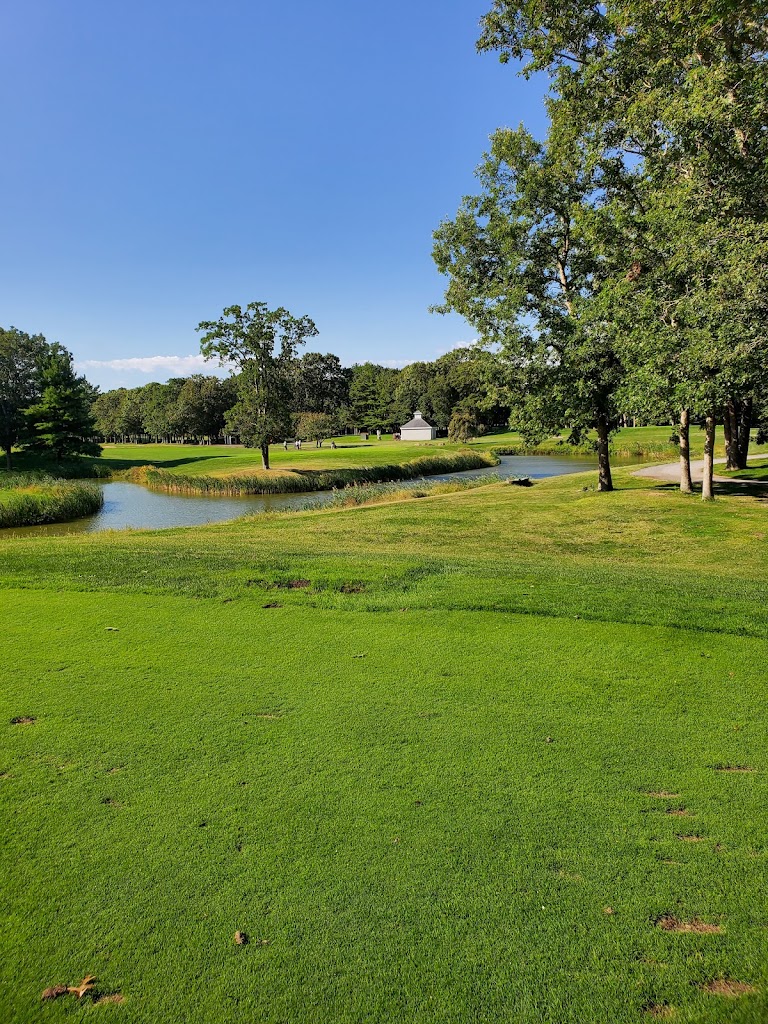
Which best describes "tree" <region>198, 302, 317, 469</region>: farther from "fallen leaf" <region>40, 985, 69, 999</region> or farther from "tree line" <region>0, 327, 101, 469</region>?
"fallen leaf" <region>40, 985, 69, 999</region>

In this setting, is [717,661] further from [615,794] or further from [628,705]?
[615,794]

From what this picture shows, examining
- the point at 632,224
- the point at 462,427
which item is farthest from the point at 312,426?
the point at 632,224

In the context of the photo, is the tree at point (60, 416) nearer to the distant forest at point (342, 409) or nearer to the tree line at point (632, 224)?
the distant forest at point (342, 409)

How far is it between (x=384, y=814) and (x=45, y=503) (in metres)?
28.1

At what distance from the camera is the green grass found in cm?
2525

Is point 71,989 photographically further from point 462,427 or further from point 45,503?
point 462,427

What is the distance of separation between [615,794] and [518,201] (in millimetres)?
21088

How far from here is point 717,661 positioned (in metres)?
5.75

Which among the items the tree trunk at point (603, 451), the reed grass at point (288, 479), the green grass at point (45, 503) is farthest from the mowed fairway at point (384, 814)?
the reed grass at point (288, 479)

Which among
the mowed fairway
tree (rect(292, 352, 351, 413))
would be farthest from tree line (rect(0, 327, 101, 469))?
tree (rect(292, 352, 351, 413))

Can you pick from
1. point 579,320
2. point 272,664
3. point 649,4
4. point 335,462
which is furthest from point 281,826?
point 335,462

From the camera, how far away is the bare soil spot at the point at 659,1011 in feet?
7.57

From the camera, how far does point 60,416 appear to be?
51500 mm

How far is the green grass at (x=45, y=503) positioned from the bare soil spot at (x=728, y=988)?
1103 inches
